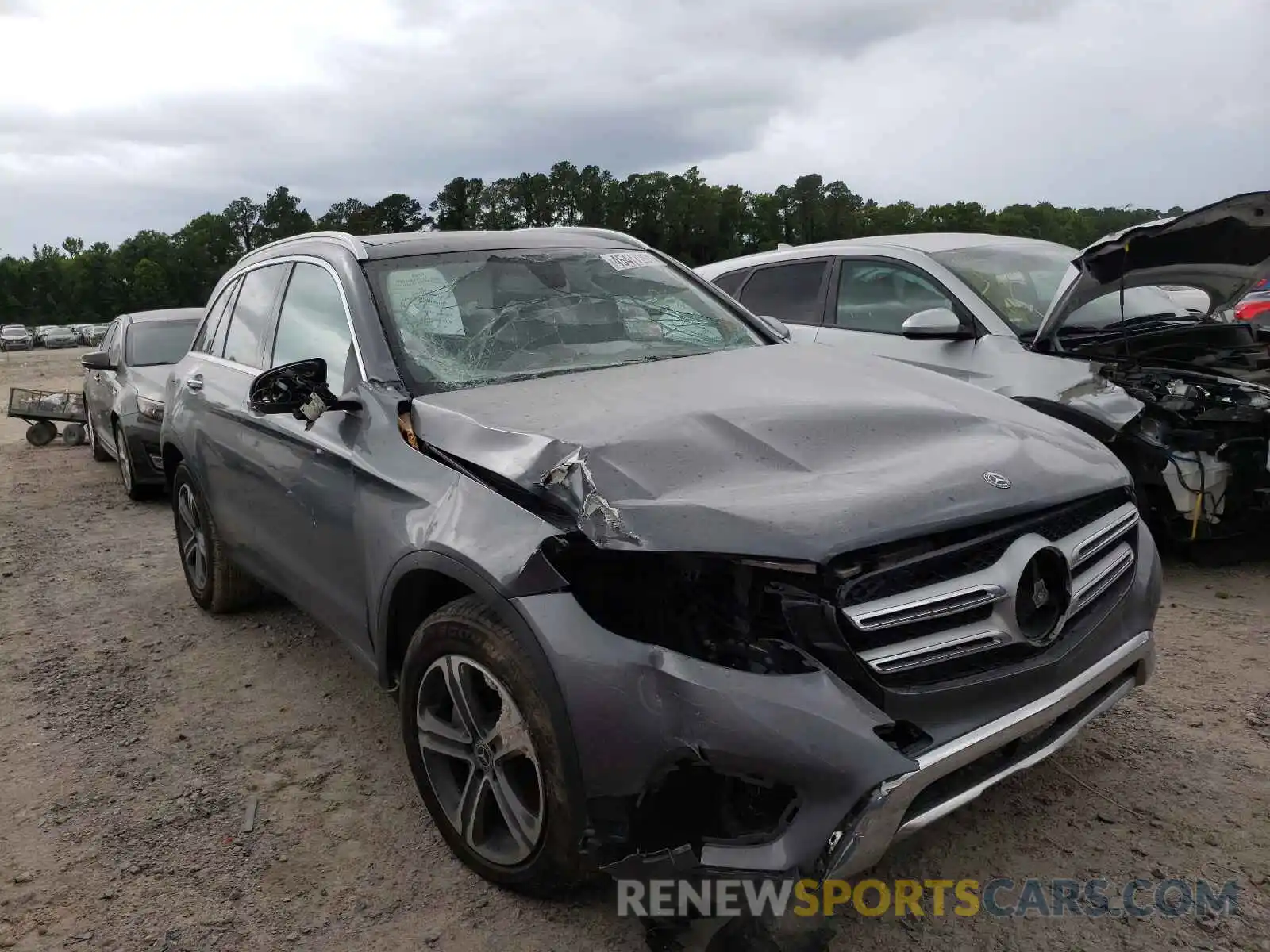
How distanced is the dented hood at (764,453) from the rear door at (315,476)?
0.51m

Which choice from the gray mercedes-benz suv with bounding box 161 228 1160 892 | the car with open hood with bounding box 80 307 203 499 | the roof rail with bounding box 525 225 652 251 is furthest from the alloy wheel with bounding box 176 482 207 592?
the car with open hood with bounding box 80 307 203 499

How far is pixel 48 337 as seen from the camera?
62.1m

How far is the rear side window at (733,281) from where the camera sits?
22.7 feet

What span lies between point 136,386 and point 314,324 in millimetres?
5662

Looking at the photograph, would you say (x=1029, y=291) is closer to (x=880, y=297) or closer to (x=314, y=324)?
(x=880, y=297)

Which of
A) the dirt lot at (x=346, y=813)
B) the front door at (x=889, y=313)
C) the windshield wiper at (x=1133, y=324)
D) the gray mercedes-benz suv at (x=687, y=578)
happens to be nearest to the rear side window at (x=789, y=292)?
the front door at (x=889, y=313)

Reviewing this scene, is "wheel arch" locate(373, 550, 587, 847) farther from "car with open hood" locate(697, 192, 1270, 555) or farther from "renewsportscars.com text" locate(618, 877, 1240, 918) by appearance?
"car with open hood" locate(697, 192, 1270, 555)

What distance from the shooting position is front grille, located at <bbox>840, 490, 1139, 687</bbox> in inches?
81.8

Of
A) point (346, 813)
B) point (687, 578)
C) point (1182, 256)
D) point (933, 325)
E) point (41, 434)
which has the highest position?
point (1182, 256)

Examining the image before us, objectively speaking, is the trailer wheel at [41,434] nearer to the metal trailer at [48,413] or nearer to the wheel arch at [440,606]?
the metal trailer at [48,413]

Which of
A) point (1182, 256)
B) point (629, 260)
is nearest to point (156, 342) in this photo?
point (629, 260)

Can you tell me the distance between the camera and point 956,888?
251 centimetres

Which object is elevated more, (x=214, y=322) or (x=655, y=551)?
(x=214, y=322)

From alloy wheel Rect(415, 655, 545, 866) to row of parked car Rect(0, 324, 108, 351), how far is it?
60.4 metres
